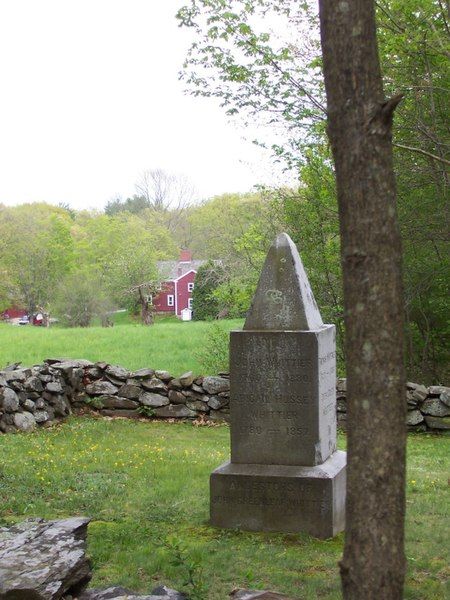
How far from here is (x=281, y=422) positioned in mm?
6938

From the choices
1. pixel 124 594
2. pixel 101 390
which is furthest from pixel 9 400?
pixel 124 594

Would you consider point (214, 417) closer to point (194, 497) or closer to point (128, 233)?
point (194, 497)

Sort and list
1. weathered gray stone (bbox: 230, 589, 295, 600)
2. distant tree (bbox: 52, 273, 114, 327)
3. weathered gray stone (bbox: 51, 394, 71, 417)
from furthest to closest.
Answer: distant tree (bbox: 52, 273, 114, 327), weathered gray stone (bbox: 51, 394, 71, 417), weathered gray stone (bbox: 230, 589, 295, 600)

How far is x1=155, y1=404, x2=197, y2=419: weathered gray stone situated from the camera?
14.7m

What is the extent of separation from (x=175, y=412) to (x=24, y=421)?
10.1 ft

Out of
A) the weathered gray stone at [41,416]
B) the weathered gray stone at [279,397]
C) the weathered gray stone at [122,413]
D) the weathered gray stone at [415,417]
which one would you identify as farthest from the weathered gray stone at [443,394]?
the weathered gray stone at [279,397]

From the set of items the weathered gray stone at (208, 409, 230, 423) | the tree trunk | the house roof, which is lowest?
Result: the weathered gray stone at (208, 409, 230, 423)

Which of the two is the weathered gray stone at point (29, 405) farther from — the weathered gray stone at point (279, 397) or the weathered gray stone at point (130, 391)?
the weathered gray stone at point (279, 397)

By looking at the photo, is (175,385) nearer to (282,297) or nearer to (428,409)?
(428,409)

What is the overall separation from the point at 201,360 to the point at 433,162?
799 centimetres

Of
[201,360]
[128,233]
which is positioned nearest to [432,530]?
[201,360]

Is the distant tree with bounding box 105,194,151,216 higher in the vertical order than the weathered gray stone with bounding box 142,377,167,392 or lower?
higher

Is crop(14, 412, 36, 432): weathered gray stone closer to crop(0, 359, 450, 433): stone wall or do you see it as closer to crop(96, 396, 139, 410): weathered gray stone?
crop(0, 359, 450, 433): stone wall

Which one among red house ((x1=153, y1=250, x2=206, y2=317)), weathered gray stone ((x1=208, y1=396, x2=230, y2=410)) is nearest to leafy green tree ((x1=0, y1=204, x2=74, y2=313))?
red house ((x1=153, y1=250, x2=206, y2=317))
